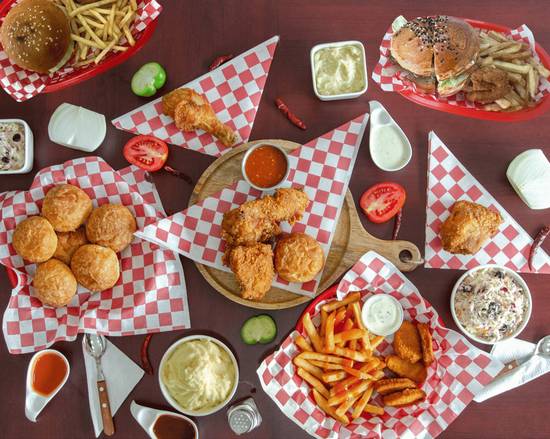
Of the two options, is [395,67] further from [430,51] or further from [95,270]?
[95,270]

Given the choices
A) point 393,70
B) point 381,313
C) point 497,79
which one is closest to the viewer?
point 381,313

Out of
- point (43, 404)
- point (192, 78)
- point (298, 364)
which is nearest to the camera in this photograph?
point (298, 364)

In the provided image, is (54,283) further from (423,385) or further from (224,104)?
(423,385)

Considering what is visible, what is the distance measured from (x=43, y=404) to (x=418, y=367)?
2597mm

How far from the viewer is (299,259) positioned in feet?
10.9

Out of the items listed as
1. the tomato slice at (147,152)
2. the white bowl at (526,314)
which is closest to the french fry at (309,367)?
the white bowl at (526,314)

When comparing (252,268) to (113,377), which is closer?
(252,268)

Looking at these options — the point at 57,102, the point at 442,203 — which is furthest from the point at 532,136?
the point at 57,102

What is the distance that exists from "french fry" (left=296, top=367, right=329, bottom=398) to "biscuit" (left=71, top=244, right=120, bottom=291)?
1418mm

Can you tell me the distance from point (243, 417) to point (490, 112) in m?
2.81

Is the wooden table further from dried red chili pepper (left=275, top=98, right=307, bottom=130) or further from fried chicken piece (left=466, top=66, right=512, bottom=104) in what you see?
fried chicken piece (left=466, top=66, right=512, bottom=104)

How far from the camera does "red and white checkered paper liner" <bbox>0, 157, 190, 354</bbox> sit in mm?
3541

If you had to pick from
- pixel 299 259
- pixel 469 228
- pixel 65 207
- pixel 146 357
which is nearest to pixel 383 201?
pixel 469 228

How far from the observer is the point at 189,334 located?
3.64 metres
